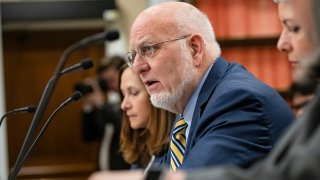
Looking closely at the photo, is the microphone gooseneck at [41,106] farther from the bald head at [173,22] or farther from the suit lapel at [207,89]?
the suit lapel at [207,89]

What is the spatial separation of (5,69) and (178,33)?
15.7ft

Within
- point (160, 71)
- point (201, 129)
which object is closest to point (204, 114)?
point (201, 129)

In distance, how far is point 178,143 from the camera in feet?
5.54

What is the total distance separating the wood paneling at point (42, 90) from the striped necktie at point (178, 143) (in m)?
4.51

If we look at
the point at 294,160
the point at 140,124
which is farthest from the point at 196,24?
the point at 294,160

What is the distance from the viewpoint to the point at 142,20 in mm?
1764

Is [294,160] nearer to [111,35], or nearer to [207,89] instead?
[207,89]

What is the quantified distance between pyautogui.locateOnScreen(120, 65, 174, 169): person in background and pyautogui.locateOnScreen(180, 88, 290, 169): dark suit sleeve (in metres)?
0.74

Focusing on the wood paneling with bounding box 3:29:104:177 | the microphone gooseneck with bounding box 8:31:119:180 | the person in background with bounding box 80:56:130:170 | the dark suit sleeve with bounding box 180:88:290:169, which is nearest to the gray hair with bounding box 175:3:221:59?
the microphone gooseneck with bounding box 8:31:119:180

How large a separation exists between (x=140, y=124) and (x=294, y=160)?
163cm

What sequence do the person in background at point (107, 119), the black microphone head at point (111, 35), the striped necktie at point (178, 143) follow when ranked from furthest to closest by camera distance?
1. the person in background at point (107, 119)
2. the black microphone head at point (111, 35)
3. the striped necktie at point (178, 143)

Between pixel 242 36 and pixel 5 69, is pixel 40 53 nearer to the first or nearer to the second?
pixel 5 69

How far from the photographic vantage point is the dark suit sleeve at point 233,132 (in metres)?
1.31

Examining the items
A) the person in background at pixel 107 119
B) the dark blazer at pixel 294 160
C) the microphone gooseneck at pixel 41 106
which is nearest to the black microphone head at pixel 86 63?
the microphone gooseneck at pixel 41 106
